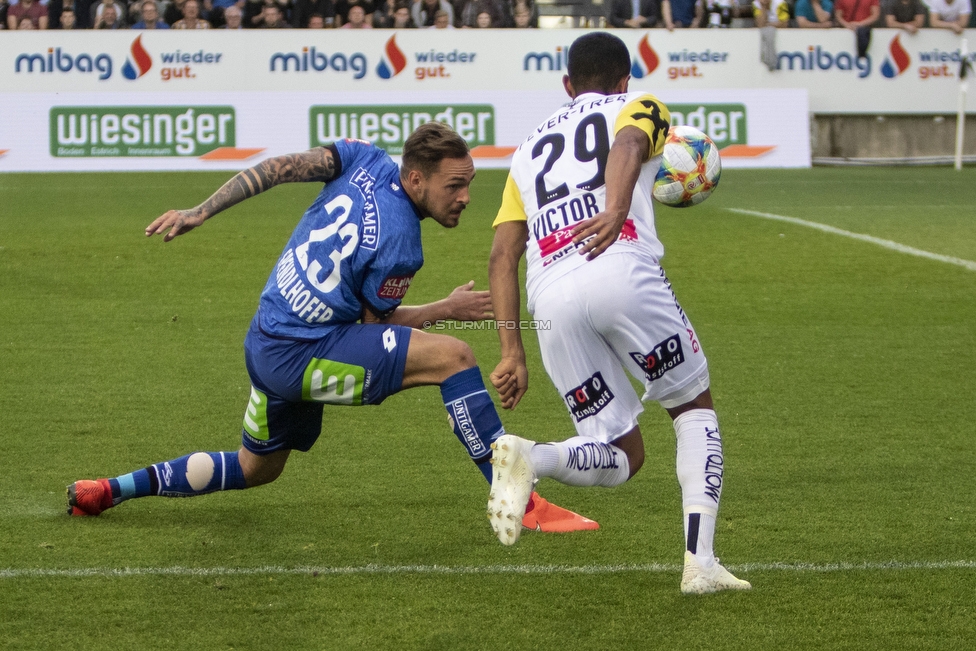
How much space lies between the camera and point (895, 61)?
2084 centimetres

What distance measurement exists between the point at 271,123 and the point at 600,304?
15269mm

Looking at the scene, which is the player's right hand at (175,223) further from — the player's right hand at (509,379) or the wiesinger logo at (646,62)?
the wiesinger logo at (646,62)

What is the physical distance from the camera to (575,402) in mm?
4367

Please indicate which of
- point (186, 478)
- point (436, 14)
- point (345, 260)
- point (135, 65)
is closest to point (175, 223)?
point (345, 260)

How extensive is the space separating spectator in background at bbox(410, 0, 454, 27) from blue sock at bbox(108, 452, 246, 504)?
55.7 feet

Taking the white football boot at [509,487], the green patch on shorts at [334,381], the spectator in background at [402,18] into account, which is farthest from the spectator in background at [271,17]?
the white football boot at [509,487]

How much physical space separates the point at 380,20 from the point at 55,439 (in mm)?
15568

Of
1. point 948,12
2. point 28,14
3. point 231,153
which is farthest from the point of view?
point 948,12

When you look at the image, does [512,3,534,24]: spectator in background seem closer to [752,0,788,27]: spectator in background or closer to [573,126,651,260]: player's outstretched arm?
[752,0,788,27]: spectator in background

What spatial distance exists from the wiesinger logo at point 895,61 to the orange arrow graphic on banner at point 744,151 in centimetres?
325

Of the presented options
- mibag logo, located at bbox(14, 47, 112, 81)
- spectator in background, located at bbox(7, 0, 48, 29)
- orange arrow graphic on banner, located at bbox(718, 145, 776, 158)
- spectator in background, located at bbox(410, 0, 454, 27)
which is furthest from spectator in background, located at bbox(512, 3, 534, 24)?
spectator in background, located at bbox(7, 0, 48, 29)

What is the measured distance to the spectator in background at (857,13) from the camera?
2125 centimetres

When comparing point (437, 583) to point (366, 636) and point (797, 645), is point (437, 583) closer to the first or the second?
point (366, 636)

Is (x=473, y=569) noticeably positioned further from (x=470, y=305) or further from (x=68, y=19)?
(x=68, y=19)
